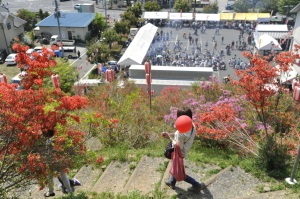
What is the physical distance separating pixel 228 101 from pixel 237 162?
424 cm

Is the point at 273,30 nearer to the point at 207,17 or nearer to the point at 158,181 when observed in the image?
the point at 207,17

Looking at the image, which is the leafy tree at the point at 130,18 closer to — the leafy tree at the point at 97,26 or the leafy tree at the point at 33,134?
the leafy tree at the point at 97,26

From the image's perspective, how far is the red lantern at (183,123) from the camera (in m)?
5.27

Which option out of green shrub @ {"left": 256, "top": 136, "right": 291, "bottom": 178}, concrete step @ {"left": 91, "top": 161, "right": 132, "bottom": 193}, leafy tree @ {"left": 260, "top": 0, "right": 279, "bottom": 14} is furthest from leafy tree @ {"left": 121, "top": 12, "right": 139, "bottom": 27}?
green shrub @ {"left": 256, "top": 136, "right": 291, "bottom": 178}

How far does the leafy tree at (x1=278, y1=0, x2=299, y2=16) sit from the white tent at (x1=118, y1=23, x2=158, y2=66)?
56.7ft

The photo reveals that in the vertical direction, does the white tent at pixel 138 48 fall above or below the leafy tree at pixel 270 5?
below

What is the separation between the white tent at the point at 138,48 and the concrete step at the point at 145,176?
15142mm

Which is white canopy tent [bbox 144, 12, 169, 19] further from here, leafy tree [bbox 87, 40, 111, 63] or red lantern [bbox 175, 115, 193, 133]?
red lantern [bbox 175, 115, 193, 133]

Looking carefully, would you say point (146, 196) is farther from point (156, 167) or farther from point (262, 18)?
point (262, 18)

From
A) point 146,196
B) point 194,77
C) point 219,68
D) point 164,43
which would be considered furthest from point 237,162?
point 164,43

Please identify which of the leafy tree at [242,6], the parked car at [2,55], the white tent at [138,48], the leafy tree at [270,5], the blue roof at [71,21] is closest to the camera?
the white tent at [138,48]

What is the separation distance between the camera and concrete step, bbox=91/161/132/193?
7.07 metres

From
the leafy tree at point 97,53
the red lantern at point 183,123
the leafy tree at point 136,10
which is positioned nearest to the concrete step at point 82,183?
the red lantern at point 183,123

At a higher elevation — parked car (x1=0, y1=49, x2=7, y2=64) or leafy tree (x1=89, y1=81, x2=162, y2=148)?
leafy tree (x1=89, y1=81, x2=162, y2=148)
